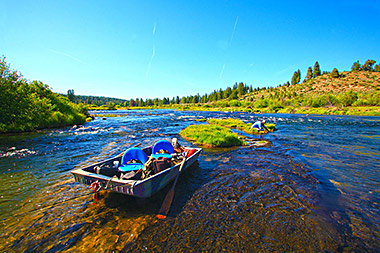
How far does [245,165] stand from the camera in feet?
38.6

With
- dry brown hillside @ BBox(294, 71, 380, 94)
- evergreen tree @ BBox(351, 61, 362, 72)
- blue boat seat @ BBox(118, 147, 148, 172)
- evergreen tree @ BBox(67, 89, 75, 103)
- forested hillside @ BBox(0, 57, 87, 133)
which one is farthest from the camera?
evergreen tree @ BBox(351, 61, 362, 72)

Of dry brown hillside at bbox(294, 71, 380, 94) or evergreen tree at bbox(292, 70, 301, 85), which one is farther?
evergreen tree at bbox(292, 70, 301, 85)

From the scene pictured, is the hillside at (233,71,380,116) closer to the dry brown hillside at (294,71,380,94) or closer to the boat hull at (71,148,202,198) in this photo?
the dry brown hillside at (294,71,380,94)

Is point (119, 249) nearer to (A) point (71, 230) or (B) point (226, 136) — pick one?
(A) point (71, 230)

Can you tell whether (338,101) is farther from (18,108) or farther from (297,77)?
(18,108)

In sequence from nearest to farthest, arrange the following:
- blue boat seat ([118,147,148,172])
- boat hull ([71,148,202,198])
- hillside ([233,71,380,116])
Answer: boat hull ([71,148,202,198]), blue boat seat ([118,147,148,172]), hillside ([233,71,380,116])

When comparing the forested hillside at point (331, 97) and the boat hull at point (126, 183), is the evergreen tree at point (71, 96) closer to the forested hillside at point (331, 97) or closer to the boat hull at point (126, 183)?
the forested hillside at point (331, 97)

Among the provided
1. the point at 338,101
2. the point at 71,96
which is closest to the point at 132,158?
the point at 338,101

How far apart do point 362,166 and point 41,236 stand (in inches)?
724

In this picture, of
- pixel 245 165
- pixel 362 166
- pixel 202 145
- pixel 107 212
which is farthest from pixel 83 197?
pixel 362 166

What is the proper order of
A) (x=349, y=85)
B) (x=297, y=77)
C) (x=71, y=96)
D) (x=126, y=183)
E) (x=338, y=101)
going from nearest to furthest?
1. (x=126, y=183)
2. (x=338, y=101)
3. (x=349, y=85)
4. (x=71, y=96)
5. (x=297, y=77)

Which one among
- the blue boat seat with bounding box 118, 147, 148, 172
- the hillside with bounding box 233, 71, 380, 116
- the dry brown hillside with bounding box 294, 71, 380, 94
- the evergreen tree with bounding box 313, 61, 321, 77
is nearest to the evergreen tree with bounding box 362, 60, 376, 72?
the hillside with bounding box 233, 71, 380, 116

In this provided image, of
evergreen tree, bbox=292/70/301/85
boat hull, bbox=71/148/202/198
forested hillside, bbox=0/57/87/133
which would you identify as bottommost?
boat hull, bbox=71/148/202/198

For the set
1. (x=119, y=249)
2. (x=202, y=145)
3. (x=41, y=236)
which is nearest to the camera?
(x=119, y=249)
